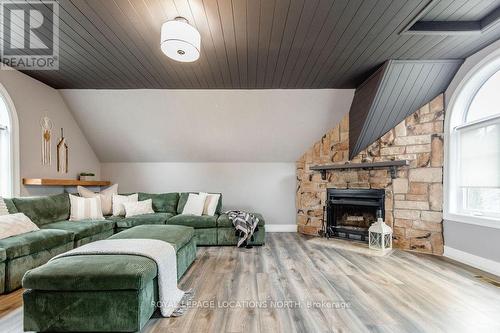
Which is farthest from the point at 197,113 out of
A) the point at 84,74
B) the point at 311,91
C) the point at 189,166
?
the point at 311,91

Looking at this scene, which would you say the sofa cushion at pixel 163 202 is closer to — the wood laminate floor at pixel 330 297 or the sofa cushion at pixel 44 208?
the sofa cushion at pixel 44 208

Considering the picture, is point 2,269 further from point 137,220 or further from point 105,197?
point 105,197

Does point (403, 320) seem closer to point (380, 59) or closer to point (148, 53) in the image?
point (380, 59)

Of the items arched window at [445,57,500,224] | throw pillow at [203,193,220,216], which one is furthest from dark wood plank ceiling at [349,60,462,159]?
throw pillow at [203,193,220,216]

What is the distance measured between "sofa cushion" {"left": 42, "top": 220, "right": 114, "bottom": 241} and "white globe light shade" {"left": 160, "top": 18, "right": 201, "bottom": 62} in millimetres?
2620

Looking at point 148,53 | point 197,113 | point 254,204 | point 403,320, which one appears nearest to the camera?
point 403,320

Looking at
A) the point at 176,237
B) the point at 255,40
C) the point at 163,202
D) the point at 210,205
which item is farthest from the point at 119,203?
the point at 255,40

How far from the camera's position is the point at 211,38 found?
2537 mm

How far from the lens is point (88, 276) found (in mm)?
1651

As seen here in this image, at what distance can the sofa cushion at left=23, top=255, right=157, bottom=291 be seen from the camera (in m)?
1.63

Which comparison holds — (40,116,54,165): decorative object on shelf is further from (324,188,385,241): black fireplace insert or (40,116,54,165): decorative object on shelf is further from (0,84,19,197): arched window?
(324,188,385,241): black fireplace insert

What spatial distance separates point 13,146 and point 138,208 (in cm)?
191

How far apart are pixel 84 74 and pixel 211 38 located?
7.24 ft

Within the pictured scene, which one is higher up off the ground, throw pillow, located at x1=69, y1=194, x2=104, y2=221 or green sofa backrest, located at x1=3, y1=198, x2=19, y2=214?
green sofa backrest, located at x1=3, y1=198, x2=19, y2=214
